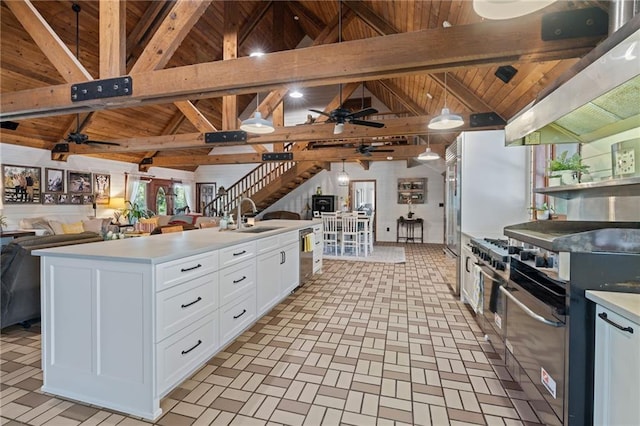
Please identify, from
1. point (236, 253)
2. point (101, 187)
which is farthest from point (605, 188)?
point (101, 187)

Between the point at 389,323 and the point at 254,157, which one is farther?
the point at 254,157

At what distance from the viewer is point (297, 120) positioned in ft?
35.2

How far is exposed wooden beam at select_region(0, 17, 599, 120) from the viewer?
2111 millimetres

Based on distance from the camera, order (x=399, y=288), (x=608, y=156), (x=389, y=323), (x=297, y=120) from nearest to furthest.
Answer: (x=608, y=156) < (x=389, y=323) < (x=399, y=288) < (x=297, y=120)

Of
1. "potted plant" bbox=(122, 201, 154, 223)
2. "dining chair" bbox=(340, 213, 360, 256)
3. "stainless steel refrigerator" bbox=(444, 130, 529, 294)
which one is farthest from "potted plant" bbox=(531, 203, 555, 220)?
"potted plant" bbox=(122, 201, 154, 223)

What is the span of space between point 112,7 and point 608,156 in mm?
4588

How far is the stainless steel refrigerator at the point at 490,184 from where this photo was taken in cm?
355

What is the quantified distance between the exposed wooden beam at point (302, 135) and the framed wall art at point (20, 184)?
997 mm

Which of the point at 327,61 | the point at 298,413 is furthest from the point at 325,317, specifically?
the point at 327,61

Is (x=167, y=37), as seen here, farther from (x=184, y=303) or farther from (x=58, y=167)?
(x=58, y=167)

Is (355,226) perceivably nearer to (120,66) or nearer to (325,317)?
(325,317)

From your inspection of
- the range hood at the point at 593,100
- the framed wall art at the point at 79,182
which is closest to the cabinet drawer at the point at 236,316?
the range hood at the point at 593,100

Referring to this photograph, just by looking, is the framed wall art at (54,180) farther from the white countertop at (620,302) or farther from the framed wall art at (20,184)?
the white countertop at (620,302)

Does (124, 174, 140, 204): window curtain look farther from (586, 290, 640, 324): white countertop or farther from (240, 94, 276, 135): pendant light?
(586, 290, 640, 324): white countertop
